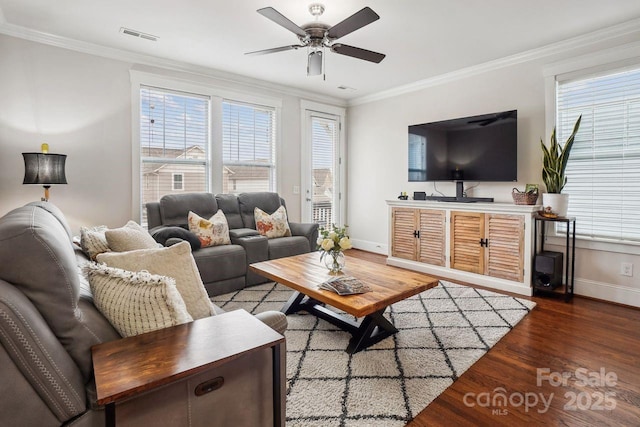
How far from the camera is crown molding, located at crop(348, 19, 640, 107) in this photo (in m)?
3.20

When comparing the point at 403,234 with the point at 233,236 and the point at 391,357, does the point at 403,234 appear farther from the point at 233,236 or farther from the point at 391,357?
the point at 391,357

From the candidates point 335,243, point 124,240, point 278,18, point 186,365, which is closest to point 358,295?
point 335,243

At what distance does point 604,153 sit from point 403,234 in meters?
2.30

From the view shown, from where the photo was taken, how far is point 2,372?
0.88 meters

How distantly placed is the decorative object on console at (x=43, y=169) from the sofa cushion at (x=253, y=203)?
1919 mm

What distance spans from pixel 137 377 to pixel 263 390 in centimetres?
45

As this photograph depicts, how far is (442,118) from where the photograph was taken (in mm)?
4723

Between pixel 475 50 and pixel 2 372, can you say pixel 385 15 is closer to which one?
pixel 475 50

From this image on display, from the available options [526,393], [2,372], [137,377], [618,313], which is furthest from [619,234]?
[2,372]

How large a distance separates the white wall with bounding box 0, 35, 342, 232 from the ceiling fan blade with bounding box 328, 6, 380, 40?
8.20ft

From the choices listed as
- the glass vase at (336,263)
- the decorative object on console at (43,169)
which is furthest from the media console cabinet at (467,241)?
the decorative object on console at (43,169)

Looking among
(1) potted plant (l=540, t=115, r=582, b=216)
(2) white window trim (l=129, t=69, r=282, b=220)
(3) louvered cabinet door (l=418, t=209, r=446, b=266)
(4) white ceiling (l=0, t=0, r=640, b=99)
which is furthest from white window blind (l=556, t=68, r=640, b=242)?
(2) white window trim (l=129, t=69, r=282, b=220)

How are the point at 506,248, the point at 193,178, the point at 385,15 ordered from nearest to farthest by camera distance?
the point at 385,15 < the point at 506,248 < the point at 193,178

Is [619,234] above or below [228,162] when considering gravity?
below
